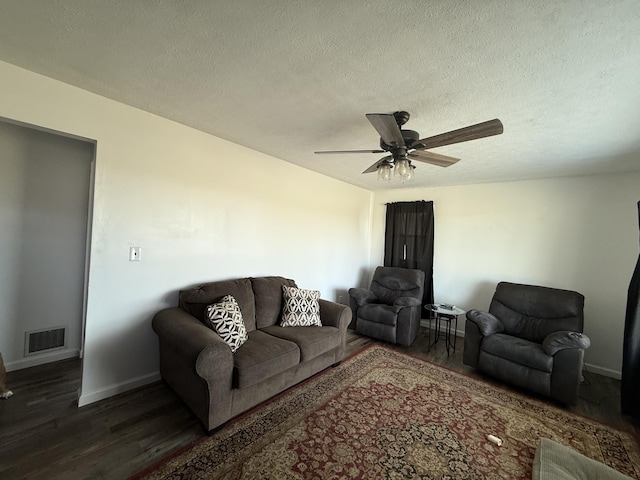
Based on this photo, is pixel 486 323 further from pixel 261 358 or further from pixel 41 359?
pixel 41 359

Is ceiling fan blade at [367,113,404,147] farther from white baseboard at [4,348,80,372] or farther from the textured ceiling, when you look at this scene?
white baseboard at [4,348,80,372]

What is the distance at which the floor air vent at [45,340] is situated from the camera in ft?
8.41

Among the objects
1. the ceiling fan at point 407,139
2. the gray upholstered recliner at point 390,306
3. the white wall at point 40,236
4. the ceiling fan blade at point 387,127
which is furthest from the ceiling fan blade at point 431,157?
the white wall at point 40,236

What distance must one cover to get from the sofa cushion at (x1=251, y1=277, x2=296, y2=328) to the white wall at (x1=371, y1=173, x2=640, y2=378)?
3008 mm

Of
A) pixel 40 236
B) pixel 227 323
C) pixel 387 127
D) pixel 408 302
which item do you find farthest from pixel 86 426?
pixel 408 302

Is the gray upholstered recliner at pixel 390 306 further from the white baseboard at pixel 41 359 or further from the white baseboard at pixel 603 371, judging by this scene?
the white baseboard at pixel 41 359

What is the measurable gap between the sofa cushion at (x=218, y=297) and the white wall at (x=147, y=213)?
220 mm

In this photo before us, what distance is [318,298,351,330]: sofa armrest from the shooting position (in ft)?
9.45

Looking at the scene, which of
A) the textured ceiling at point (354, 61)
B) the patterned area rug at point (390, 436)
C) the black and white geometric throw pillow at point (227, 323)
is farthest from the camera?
the black and white geometric throw pillow at point (227, 323)

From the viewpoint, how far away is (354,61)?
149cm

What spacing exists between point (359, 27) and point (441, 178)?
10.4 feet

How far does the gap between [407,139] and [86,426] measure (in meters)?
3.17

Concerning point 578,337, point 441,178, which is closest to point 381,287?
point 441,178

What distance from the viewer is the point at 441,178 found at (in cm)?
394
